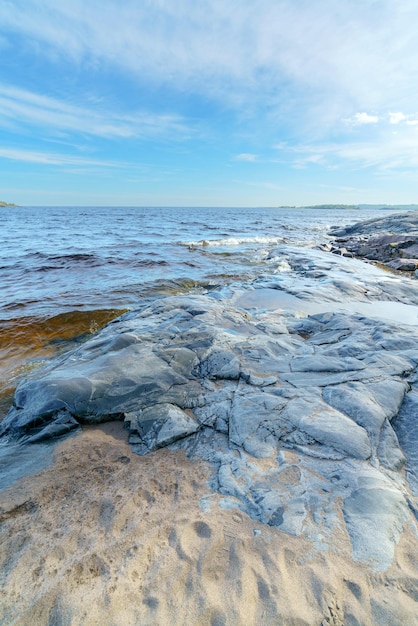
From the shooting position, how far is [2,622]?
5.40 ft

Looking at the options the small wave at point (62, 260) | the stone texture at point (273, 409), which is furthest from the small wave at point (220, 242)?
the stone texture at point (273, 409)

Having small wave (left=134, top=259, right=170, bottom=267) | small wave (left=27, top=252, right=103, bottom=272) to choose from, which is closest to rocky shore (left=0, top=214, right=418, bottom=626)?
small wave (left=134, top=259, right=170, bottom=267)

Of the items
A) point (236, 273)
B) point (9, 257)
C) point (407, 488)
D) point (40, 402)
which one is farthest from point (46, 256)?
point (407, 488)

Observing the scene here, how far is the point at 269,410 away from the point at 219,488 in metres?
1.02

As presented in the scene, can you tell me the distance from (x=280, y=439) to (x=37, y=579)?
2063mm

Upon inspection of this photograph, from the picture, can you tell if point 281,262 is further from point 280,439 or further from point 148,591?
point 148,591

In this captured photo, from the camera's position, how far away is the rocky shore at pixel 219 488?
174cm

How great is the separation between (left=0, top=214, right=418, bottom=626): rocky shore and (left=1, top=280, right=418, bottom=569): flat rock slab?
14mm

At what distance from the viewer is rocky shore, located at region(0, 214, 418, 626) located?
68.4 inches

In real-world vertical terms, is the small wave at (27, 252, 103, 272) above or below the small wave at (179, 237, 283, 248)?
above

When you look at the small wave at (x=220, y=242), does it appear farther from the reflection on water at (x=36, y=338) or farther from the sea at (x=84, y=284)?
the reflection on water at (x=36, y=338)

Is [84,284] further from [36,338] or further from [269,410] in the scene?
[269,410]

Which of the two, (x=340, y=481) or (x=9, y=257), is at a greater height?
(x=340, y=481)

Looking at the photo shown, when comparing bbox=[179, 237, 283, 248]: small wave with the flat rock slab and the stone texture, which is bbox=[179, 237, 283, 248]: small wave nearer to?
the stone texture
